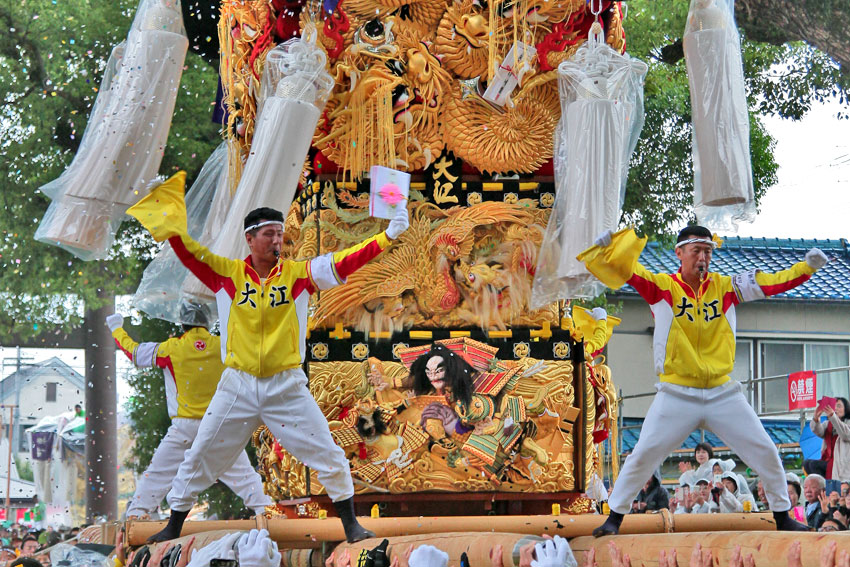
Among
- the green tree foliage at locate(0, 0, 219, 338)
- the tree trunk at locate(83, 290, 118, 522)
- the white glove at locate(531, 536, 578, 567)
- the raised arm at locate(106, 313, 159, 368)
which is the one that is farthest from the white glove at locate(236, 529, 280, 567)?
the tree trunk at locate(83, 290, 118, 522)

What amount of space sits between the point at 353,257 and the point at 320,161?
6.67 ft

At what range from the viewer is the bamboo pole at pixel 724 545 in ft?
14.7

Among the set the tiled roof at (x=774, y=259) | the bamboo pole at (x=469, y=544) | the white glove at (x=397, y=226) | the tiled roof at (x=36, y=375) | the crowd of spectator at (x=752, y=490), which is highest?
the tiled roof at (x=774, y=259)

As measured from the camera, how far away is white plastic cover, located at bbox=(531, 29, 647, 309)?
773cm

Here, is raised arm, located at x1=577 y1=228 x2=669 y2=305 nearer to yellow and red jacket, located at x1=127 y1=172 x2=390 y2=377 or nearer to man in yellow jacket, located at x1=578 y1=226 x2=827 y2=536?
man in yellow jacket, located at x1=578 y1=226 x2=827 y2=536

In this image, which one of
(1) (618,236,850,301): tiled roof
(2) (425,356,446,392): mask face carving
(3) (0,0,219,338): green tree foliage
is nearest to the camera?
(2) (425,356,446,392): mask face carving

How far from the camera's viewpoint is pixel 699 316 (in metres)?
6.53

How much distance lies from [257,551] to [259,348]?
1130 millimetres

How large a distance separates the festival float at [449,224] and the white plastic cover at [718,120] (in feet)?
1.60

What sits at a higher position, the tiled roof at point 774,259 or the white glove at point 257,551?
the tiled roof at point 774,259

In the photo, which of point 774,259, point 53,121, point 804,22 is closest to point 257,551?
point 804,22

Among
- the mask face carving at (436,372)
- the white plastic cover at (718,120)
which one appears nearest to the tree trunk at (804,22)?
the white plastic cover at (718,120)

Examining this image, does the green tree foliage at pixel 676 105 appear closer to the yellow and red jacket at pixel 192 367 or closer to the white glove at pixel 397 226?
the yellow and red jacket at pixel 192 367

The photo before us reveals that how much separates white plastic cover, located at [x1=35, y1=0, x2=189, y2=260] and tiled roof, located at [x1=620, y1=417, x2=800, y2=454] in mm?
9805
